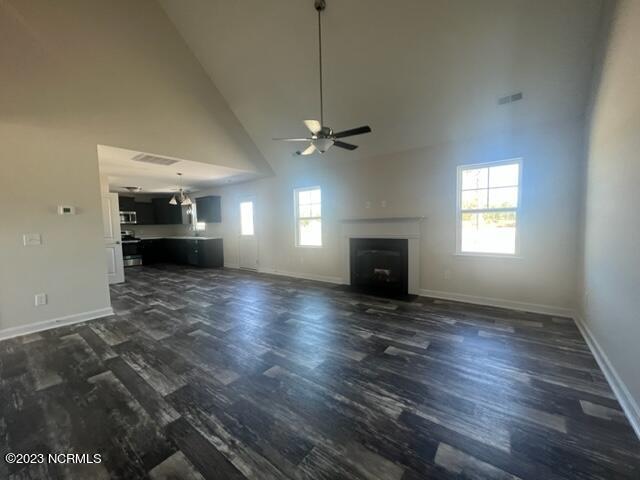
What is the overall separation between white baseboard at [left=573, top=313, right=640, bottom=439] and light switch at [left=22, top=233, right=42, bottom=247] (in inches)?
231

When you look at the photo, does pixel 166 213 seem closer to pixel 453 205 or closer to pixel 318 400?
pixel 453 205

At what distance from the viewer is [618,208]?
2064mm

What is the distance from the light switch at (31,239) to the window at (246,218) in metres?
4.52

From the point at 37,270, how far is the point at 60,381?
1.93 m

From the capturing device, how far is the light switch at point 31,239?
3260 millimetres

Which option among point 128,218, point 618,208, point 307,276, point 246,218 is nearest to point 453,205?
point 618,208

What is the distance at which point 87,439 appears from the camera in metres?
1.63

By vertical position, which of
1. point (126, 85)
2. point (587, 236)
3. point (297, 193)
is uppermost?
point (126, 85)

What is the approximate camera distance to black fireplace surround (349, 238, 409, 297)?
4758mm

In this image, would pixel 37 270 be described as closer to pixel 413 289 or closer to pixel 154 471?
pixel 154 471

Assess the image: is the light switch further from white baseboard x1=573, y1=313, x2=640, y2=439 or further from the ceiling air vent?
white baseboard x1=573, y1=313, x2=640, y2=439

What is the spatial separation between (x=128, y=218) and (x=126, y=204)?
51 centimetres

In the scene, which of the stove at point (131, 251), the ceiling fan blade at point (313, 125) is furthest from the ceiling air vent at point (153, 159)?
the stove at point (131, 251)

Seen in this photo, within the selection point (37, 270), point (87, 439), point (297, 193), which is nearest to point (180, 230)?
point (297, 193)
